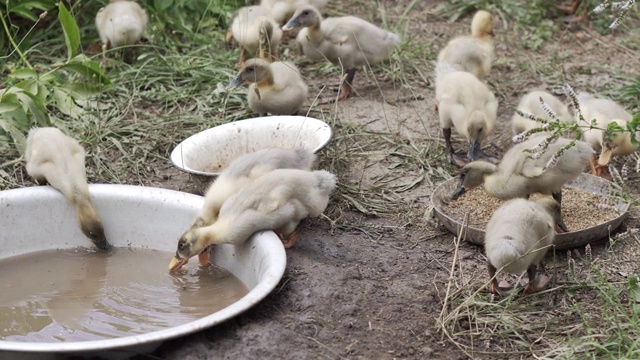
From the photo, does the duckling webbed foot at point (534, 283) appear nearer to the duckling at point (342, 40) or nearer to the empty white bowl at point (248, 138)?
the empty white bowl at point (248, 138)

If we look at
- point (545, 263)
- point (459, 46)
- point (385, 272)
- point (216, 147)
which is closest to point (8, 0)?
point (216, 147)

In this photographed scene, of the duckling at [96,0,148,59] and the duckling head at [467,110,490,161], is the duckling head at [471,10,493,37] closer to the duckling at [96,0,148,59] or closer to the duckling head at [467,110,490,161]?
the duckling head at [467,110,490,161]

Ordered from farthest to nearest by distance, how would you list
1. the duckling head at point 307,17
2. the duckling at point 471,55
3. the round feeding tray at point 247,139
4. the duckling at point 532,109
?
the duckling head at point 307,17, the duckling at point 471,55, the duckling at point 532,109, the round feeding tray at point 247,139

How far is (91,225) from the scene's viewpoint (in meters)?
5.17

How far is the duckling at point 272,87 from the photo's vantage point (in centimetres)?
672

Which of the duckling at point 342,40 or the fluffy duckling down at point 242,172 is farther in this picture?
the duckling at point 342,40

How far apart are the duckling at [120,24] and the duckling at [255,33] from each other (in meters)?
0.76

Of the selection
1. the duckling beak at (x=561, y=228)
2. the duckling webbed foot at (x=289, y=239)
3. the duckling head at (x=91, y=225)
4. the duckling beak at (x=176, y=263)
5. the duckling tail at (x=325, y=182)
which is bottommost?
the duckling beak at (x=561, y=228)

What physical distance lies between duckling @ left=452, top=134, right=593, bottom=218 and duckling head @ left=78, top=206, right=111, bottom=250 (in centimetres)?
207

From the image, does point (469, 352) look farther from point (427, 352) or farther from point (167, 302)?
point (167, 302)

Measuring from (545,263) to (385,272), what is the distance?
0.84 meters

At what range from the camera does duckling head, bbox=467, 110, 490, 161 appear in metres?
6.37

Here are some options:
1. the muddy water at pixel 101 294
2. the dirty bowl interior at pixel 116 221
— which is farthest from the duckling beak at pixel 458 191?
the muddy water at pixel 101 294

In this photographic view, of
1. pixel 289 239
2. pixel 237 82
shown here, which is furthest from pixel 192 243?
pixel 237 82
